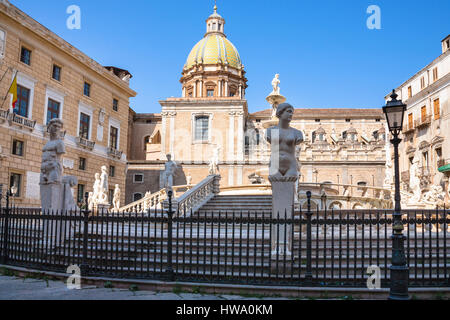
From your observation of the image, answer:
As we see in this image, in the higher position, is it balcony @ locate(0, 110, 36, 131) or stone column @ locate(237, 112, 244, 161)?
stone column @ locate(237, 112, 244, 161)

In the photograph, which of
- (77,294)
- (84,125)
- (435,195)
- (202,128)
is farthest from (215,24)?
(77,294)

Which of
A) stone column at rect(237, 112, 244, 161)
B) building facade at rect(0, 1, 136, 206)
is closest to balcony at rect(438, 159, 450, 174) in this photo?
stone column at rect(237, 112, 244, 161)

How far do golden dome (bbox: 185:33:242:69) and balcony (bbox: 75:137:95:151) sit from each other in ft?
90.2

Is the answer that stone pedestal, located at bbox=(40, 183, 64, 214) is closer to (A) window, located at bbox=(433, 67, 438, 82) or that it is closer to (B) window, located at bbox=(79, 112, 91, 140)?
(B) window, located at bbox=(79, 112, 91, 140)

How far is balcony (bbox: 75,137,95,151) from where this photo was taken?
28405 mm

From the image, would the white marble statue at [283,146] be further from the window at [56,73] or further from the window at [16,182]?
the window at [56,73]

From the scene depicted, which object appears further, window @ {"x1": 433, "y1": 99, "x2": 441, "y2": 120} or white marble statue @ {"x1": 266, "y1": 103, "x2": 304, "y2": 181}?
window @ {"x1": 433, "y1": 99, "x2": 441, "y2": 120}

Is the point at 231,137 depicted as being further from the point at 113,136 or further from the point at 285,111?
the point at 285,111

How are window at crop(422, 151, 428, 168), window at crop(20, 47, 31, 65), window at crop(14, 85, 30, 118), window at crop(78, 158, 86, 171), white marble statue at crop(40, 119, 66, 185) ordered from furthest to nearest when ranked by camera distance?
window at crop(422, 151, 428, 168) < window at crop(78, 158, 86, 171) < window at crop(20, 47, 31, 65) < window at crop(14, 85, 30, 118) < white marble statue at crop(40, 119, 66, 185)

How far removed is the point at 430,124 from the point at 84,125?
30215 mm

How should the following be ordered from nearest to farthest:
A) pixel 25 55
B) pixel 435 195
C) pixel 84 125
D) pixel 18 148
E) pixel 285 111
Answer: pixel 285 111 < pixel 435 195 < pixel 18 148 < pixel 25 55 < pixel 84 125

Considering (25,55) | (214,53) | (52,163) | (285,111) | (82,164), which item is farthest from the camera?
(214,53)

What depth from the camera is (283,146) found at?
749 centimetres

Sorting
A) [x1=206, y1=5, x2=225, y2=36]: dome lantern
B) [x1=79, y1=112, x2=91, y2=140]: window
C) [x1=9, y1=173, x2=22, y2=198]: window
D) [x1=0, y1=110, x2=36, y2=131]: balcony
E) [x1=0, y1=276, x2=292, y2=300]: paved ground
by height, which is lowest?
[x1=0, y1=276, x2=292, y2=300]: paved ground
